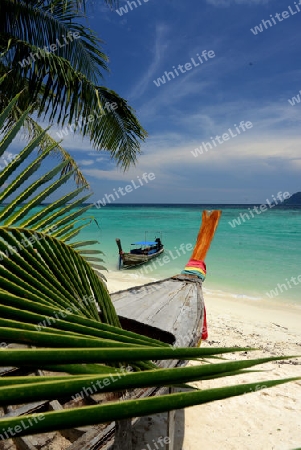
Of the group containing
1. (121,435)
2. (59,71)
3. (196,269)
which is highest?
(59,71)

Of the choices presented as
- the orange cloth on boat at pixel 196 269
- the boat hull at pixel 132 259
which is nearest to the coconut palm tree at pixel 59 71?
the orange cloth on boat at pixel 196 269

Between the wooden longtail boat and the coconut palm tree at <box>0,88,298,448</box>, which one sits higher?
the coconut palm tree at <box>0,88,298,448</box>

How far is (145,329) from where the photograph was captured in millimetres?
3527

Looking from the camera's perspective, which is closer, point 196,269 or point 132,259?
point 196,269

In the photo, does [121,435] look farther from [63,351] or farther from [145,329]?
[63,351]

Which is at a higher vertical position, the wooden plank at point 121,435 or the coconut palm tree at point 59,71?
the coconut palm tree at point 59,71

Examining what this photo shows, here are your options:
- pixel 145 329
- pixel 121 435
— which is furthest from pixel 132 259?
pixel 121 435

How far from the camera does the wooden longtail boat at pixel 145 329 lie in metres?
2.03

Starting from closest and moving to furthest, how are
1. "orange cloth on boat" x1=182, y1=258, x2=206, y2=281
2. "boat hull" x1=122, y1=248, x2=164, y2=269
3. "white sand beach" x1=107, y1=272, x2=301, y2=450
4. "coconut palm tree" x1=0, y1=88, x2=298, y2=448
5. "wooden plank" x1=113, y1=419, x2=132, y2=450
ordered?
"coconut palm tree" x1=0, y1=88, x2=298, y2=448
"wooden plank" x1=113, y1=419, x2=132, y2=450
"white sand beach" x1=107, y1=272, x2=301, y2=450
"orange cloth on boat" x1=182, y1=258, x2=206, y2=281
"boat hull" x1=122, y1=248, x2=164, y2=269

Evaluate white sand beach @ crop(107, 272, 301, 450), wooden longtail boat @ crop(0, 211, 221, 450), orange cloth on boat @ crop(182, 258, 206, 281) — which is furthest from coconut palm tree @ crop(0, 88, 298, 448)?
orange cloth on boat @ crop(182, 258, 206, 281)

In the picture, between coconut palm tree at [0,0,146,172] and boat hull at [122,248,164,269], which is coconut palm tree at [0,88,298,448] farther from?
boat hull at [122,248,164,269]

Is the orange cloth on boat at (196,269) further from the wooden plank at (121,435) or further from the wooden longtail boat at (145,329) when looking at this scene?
the wooden plank at (121,435)

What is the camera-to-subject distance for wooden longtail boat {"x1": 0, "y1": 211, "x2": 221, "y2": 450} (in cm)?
203

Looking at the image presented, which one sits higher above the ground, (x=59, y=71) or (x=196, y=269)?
(x=59, y=71)
